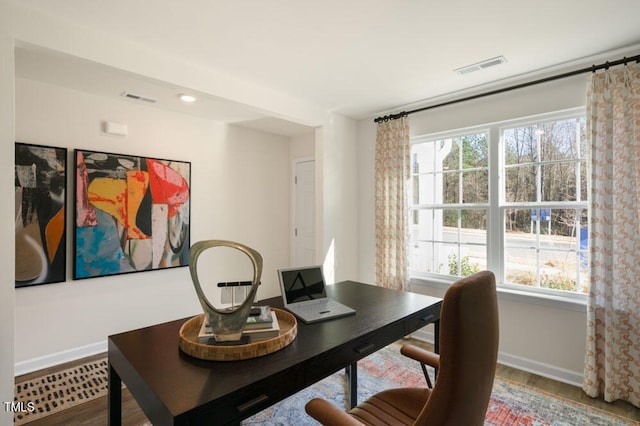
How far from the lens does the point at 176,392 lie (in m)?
0.97

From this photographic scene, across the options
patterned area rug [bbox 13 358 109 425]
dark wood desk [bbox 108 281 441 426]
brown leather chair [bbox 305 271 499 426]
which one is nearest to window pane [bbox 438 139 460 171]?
dark wood desk [bbox 108 281 441 426]

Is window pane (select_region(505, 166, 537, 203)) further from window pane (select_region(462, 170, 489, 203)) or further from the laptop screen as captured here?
the laptop screen

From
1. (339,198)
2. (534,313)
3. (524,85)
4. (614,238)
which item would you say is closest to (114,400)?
(339,198)

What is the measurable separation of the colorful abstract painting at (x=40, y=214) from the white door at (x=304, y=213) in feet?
8.87

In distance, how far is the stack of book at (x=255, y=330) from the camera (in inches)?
50.3

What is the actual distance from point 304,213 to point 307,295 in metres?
2.94

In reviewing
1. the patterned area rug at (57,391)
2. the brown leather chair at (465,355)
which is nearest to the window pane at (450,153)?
the brown leather chair at (465,355)

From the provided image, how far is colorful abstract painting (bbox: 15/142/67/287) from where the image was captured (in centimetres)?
265

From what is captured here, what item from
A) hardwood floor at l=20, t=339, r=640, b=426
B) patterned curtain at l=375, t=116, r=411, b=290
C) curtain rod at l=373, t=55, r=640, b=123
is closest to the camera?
hardwood floor at l=20, t=339, r=640, b=426

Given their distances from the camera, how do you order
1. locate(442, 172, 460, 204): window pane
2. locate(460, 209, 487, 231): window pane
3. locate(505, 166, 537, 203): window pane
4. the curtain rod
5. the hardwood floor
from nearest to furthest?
1. the hardwood floor
2. the curtain rod
3. locate(505, 166, 537, 203): window pane
4. locate(460, 209, 487, 231): window pane
5. locate(442, 172, 460, 204): window pane

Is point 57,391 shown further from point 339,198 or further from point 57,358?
point 339,198

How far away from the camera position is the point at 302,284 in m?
1.78

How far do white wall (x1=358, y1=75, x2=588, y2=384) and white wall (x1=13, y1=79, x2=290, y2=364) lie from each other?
7.27 ft

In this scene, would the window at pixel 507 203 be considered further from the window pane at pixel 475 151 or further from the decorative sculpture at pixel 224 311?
the decorative sculpture at pixel 224 311
